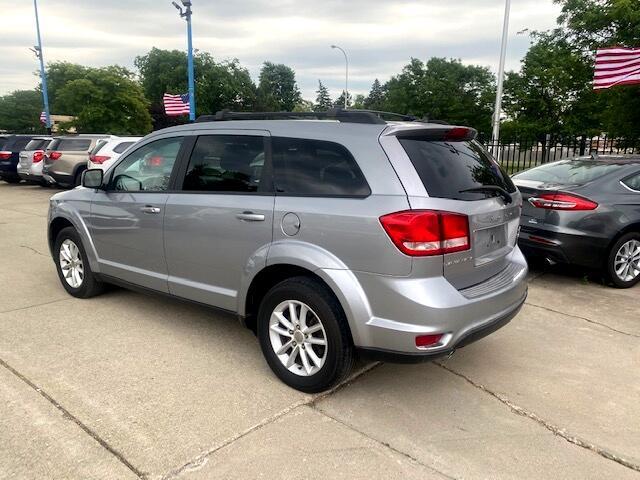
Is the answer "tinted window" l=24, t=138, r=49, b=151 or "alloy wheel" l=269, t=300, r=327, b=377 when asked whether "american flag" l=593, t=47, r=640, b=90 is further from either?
"tinted window" l=24, t=138, r=49, b=151

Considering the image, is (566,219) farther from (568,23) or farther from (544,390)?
(568,23)

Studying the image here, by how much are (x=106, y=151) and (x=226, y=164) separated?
38.1 feet

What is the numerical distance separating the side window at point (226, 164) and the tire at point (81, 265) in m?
1.67

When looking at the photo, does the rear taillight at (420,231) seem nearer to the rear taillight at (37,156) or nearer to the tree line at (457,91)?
the tree line at (457,91)

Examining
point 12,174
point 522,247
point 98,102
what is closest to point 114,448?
point 522,247

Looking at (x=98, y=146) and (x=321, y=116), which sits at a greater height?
(x=321, y=116)

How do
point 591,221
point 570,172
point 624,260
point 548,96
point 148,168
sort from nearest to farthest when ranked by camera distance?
1. point 148,168
2. point 591,221
3. point 624,260
4. point 570,172
5. point 548,96

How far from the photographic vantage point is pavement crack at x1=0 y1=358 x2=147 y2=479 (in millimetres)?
2551

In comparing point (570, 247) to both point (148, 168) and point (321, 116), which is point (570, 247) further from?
point (148, 168)

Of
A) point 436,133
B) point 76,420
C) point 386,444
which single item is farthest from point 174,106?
point 386,444

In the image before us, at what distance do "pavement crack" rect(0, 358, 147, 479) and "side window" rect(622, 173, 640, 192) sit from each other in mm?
5699

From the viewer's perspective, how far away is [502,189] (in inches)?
136

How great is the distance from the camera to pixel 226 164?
147 inches

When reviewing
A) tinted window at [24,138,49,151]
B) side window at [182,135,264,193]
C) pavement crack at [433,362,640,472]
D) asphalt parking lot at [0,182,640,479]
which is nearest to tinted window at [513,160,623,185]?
asphalt parking lot at [0,182,640,479]
